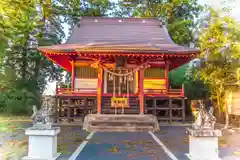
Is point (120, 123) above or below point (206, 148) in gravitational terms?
above

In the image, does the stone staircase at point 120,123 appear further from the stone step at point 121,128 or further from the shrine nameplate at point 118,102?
the shrine nameplate at point 118,102

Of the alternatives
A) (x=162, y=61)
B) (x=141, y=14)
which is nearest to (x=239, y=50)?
(x=162, y=61)

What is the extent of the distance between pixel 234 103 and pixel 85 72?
801 cm

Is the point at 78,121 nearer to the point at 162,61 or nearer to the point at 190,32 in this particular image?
the point at 162,61

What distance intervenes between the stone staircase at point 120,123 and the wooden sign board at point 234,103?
4.51 meters

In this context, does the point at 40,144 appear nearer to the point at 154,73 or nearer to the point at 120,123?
the point at 120,123

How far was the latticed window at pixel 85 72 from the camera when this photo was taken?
520 inches

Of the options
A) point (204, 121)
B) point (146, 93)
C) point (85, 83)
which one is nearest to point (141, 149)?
point (204, 121)

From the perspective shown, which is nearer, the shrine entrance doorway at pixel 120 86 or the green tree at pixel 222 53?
the green tree at pixel 222 53

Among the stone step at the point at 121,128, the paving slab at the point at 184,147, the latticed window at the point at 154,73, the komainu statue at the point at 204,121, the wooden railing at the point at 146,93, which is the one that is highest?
the latticed window at the point at 154,73

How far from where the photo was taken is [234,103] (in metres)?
12.0

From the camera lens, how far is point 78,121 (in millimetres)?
12680

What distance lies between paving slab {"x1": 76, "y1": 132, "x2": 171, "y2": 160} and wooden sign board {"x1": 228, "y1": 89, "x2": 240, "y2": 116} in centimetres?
602

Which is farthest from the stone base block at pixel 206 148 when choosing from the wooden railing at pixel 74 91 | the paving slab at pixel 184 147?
the wooden railing at pixel 74 91
